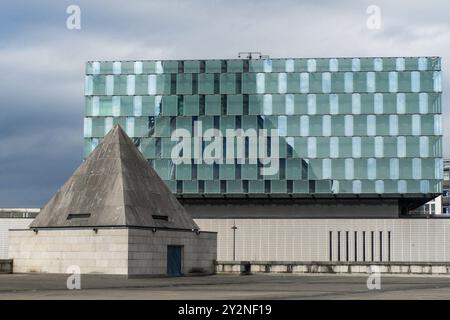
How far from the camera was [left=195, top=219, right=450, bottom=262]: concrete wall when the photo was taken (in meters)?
96.4

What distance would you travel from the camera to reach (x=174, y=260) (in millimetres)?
57250

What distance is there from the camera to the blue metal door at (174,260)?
2223 inches

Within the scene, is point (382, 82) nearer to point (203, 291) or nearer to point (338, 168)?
point (338, 168)

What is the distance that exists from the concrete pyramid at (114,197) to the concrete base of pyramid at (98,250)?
612 millimetres

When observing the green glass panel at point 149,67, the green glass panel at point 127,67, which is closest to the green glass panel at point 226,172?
the green glass panel at point 149,67

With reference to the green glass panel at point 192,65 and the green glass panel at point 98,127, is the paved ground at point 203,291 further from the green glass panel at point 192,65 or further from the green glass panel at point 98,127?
the green glass panel at point 192,65

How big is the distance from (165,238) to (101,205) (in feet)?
16.9

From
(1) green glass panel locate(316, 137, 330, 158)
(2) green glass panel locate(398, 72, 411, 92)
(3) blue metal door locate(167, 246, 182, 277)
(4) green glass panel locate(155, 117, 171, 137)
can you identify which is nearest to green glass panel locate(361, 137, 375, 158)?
(1) green glass panel locate(316, 137, 330, 158)

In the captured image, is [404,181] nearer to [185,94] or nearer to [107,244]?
[185,94]

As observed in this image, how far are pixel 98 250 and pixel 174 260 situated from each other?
690 centimetres

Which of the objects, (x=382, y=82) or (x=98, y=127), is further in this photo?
(x=98, y=127)

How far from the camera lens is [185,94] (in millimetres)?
101750

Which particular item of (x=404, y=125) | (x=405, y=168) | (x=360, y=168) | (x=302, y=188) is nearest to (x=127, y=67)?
(x=302, y=188)
